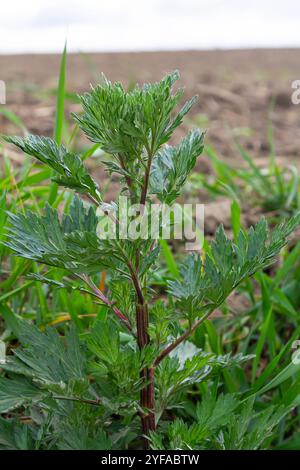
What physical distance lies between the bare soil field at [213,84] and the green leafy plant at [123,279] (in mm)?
1492

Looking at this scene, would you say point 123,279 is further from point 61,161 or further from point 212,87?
point 212,87

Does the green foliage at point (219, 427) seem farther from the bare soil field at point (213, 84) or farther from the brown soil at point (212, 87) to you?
the bare soil field at point (213, 84)

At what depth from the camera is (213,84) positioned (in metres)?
4.35

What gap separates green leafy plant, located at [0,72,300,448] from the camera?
3.59ft

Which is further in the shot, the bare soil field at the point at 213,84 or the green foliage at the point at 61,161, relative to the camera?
the bare soil field at the point at 213,84

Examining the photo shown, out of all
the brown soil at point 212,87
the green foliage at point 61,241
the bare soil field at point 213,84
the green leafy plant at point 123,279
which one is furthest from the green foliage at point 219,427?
the bare soil field at point 213,84

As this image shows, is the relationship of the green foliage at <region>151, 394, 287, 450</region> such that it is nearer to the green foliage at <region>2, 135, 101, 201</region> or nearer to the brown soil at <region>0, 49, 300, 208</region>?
the green foliage at <region>2, 135, 101, 201</region>

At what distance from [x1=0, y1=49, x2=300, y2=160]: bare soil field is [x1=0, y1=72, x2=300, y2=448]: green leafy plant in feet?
4.90

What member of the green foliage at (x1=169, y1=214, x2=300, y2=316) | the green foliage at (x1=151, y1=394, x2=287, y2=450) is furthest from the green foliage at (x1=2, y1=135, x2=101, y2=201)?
the green foliage at (x1=151, y1=394, x2=287, y2=450)

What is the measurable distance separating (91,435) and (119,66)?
13.5 ft

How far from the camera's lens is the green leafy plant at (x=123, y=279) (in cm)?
110

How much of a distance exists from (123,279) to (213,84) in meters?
3.36

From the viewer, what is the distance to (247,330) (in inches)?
72.9
